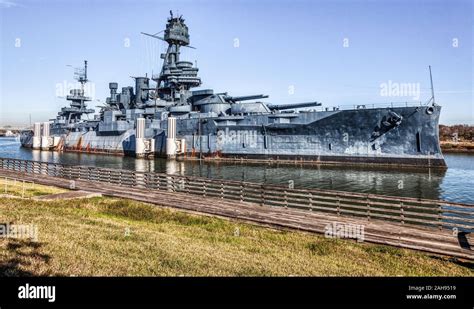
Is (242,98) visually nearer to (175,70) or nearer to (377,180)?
(175,70)

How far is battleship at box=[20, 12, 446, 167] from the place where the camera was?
38.9 m

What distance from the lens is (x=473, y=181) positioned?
30.4 meters

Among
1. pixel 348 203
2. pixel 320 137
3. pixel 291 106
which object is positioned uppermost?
pixel 291 106

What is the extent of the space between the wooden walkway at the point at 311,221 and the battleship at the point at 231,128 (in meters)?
29.1

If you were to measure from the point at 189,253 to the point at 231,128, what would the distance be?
42.4 metres

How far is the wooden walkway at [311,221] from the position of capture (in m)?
9.36

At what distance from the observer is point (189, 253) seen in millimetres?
7625

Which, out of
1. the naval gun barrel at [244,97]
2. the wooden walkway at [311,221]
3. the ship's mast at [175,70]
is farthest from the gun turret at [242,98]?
the wooden walkway at [311,221]

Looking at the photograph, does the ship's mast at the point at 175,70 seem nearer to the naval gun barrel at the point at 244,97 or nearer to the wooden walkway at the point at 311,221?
the naval gun barrel at the point at 244,97

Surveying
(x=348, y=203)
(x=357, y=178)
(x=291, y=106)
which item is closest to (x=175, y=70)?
(x=291, y=106)
